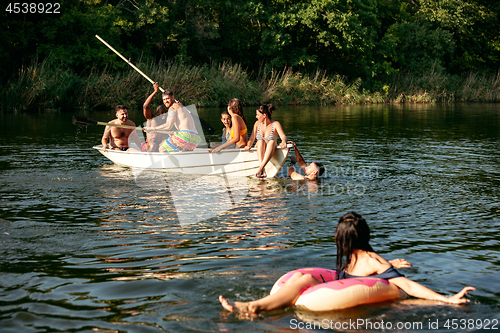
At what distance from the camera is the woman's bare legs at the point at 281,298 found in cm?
417

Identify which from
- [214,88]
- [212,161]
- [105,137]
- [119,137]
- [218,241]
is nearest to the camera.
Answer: [218,241]

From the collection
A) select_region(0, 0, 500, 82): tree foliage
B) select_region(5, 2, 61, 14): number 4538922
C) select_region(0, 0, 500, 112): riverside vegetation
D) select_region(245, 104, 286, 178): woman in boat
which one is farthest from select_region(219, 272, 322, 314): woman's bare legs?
select_region(5, 2, 61, 14): number 4538922

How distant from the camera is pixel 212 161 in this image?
35.6 ft

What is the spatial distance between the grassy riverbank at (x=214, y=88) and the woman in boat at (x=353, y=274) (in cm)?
2637

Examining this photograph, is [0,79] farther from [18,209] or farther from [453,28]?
[453,28]

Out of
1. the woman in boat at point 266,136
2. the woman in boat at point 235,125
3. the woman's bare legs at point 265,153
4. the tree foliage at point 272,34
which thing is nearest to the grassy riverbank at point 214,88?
the tree foliage at point 272,34

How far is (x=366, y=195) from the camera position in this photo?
29.0 ft

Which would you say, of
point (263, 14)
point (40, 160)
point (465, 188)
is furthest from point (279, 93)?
point (465, 188)

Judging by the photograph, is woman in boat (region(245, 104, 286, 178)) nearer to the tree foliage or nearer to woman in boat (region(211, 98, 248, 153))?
woman in boat (region(211, 98, 248, 153))

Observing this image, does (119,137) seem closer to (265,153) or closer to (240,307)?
(265,153)

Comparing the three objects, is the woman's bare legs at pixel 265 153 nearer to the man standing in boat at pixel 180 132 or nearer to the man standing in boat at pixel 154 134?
the man standing in boat at pixel 180 132

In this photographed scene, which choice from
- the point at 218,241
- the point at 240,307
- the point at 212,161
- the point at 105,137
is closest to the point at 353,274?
the point at 240,307

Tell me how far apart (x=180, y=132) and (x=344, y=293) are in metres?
7.49

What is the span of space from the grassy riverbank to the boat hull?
62.2ft
